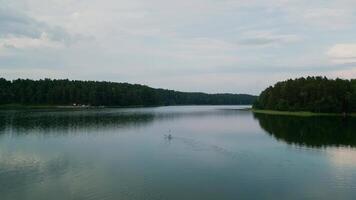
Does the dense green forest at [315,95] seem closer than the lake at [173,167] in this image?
No

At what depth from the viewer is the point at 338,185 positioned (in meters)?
30.0

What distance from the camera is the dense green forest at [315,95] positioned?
115m

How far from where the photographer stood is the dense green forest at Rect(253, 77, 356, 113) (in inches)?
4545

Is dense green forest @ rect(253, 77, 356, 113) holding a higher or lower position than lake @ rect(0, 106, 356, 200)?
higher

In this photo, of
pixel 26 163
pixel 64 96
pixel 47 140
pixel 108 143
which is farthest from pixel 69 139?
pixel 64 96

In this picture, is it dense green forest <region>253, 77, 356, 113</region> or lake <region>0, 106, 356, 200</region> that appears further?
dense green forest <region>253, 77, 356, 113</region>

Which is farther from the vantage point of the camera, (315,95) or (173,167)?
(315,95)

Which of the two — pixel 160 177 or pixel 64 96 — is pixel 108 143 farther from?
pixel 64 96

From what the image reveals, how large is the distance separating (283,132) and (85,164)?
40.8m

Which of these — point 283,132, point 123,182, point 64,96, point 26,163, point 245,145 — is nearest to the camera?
point 123,182

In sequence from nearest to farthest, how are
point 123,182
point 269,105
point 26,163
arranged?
point 123,182 < point 26,163 < point 269,105

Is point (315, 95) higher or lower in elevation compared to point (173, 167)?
higher

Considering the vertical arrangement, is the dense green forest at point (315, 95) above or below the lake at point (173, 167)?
above

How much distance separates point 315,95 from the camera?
119562 millimetres
